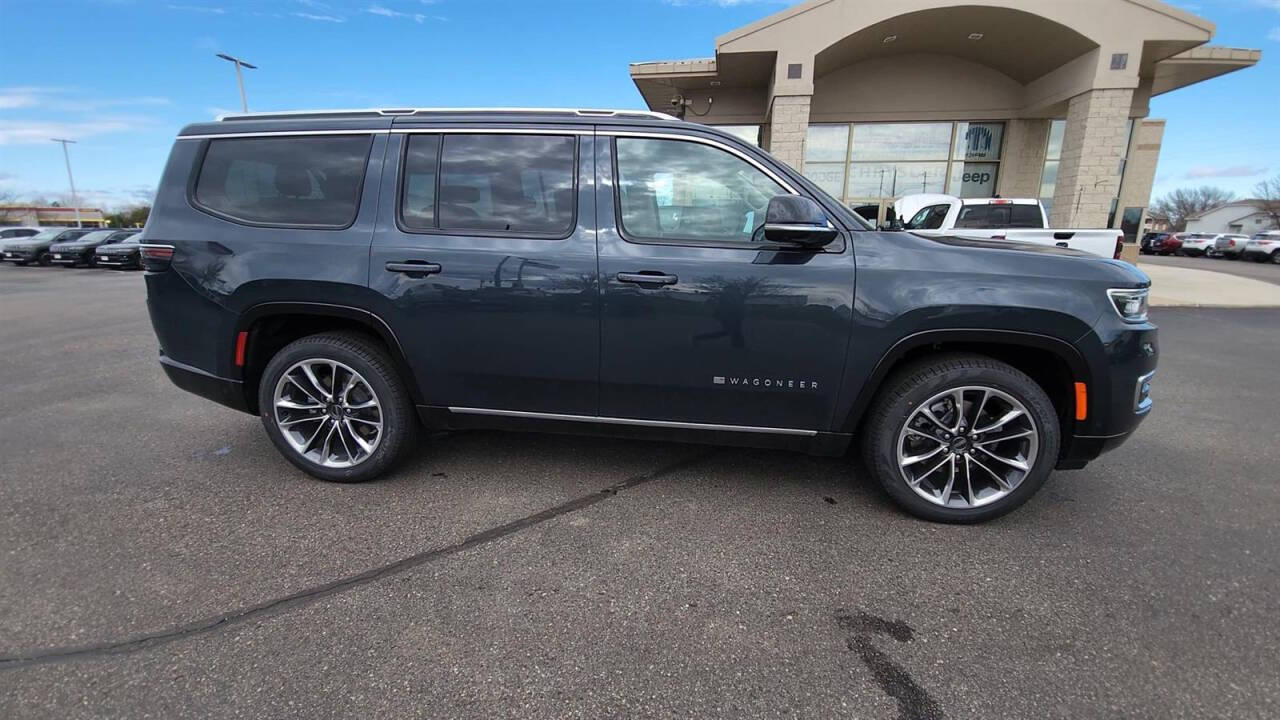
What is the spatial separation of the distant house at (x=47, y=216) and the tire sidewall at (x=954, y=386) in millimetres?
89088

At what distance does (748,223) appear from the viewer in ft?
9.66

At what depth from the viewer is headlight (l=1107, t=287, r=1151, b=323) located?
2.71 meters

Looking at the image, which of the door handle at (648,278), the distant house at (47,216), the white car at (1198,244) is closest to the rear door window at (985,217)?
the door handle at (648,278)

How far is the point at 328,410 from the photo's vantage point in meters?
3.34

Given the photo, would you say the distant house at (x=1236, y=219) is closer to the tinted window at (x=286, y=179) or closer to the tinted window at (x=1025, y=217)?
the tinted window at (x=1025, y=217)

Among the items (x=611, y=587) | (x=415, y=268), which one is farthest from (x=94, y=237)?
(x=611, y=587)

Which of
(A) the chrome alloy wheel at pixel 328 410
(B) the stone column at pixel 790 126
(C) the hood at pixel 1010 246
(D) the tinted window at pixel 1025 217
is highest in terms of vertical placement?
(B) the stone column at pixel 790 126

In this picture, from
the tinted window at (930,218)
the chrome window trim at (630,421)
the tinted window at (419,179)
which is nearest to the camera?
the chrome window trim at (630,421)

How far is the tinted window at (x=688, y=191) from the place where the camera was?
2.94 meters

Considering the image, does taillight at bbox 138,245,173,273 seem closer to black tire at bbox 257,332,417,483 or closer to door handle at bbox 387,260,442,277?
black tire at bbox 257,332,417,483

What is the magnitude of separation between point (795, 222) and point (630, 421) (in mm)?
1291

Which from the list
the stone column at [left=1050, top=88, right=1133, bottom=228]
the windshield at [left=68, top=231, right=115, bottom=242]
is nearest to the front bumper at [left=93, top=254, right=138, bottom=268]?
the windshield at [left=68, top=231, right=115, bottom=242]

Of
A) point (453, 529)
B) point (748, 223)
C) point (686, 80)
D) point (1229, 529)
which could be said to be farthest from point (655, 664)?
point (686, 80)

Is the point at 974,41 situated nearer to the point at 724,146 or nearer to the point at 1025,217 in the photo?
the point at 1025,217
